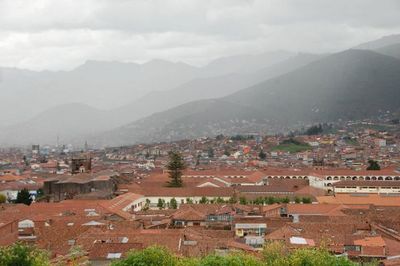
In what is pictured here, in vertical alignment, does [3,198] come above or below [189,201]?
below

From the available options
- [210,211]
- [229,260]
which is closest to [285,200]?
[210,211]

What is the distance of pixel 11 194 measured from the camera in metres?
57.8

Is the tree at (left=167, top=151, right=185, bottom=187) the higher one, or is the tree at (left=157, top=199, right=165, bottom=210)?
the tree at (left=167, top=151, right=185, bottom=187)

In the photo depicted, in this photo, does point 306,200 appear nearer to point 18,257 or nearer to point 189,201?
point 189,201

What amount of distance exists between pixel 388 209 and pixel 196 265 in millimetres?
25204

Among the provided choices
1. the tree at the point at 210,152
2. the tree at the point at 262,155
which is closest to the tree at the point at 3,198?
the tree at the point at 262,155

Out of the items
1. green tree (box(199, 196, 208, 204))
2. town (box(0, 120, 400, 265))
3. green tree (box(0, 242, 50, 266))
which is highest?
green tree (box(0, 242, 50, 266))

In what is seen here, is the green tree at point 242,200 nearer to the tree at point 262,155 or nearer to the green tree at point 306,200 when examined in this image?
the green tree at point 306,200

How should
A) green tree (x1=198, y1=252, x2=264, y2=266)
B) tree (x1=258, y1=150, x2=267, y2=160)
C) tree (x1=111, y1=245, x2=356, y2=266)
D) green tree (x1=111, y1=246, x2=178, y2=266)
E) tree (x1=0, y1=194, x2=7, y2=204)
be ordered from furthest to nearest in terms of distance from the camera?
tree (x1=258, y1=150, x2=267, y2=160)
tree (x1=0, y1=194, x2=7, y2=204)
green tree (x1=111, y1=246, x2=178, y2=266)
tree (x1=111, y1=245, x2=356, y2=266)
green tree (x1=198, y1=252, x2=264, y2=266)

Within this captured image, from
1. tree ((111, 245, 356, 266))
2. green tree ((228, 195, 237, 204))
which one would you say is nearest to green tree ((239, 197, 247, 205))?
green tree ((228, 195, 237, 204))

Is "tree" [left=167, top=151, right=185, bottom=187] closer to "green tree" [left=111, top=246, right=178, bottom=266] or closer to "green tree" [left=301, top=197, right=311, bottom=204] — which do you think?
"green tree" [left=301, top=197, right=311, bottom=204]

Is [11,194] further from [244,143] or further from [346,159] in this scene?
[244,143]

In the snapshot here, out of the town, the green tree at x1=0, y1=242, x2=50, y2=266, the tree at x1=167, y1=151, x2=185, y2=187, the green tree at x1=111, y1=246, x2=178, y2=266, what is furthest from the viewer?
the tree at x1=167, y1=151, x2=185, y2=187

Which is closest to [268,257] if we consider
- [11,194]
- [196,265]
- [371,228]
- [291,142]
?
[196,265]
